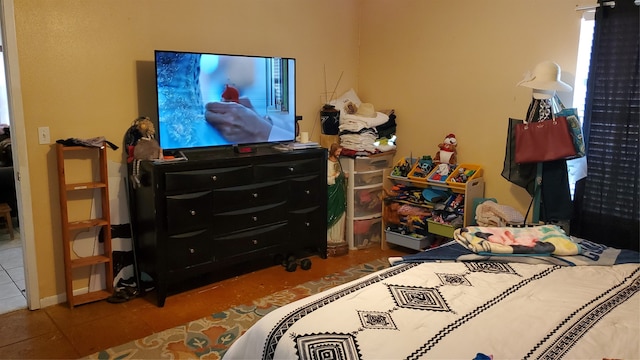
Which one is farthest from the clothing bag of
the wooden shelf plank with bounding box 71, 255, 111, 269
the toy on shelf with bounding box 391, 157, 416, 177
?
the wooden shelf plank with bounding box 71, 255, 111, 269

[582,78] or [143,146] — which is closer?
[143,146]

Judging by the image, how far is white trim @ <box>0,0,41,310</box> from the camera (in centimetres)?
280

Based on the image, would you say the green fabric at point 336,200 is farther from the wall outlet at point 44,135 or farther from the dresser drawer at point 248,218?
the wall outlet at point 44,135

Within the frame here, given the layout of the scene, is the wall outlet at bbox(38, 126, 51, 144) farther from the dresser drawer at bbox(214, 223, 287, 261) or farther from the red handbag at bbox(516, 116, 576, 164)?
the red handbag at bbox(516, 116, 576, 164)

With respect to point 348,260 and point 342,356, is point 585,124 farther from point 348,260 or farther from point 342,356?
point 342,356

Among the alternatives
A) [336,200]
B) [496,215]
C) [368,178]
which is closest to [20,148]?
[336,200]

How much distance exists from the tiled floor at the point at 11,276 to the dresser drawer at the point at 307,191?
192 centimetres

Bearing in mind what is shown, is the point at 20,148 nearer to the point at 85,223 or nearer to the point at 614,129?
the point at 85,223

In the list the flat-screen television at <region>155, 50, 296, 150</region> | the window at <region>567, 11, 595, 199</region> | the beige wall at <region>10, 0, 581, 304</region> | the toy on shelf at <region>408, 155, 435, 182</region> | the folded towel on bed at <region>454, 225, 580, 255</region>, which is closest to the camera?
the folded towel on bed at <region>454, 225, 580, 255</region>

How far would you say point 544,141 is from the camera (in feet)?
10.1

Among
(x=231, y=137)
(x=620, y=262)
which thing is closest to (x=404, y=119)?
(x=231, y=137)

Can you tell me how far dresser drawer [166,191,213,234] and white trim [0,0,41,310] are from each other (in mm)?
854

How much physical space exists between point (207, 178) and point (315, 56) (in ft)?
5.62

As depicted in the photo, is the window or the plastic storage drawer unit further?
the plastic storage drawer unit
